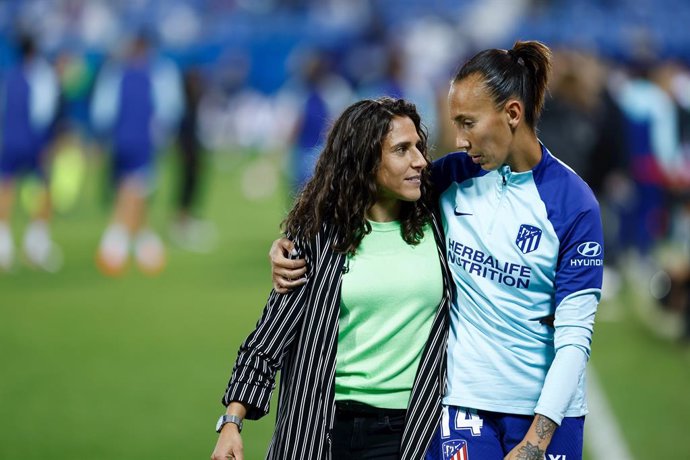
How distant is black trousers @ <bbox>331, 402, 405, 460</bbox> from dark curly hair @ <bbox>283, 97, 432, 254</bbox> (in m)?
0.54

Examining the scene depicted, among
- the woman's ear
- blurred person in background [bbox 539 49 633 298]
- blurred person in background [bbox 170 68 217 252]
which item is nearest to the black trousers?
the woman's ear

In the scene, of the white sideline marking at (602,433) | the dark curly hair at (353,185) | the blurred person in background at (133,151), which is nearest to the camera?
the dark curly hair at (353,185)

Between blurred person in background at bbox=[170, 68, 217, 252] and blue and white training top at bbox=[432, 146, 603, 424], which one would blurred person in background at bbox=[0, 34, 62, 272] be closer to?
blurred person in background at bbox=[170, 68, 217, 252]

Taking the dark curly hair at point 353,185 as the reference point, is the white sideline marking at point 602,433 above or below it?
below

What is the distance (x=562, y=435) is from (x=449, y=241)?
75 cm

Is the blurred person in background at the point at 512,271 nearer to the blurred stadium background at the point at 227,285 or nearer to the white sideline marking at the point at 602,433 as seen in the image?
the blurred stadium background at the point at 227,285

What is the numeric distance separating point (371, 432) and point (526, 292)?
694mm

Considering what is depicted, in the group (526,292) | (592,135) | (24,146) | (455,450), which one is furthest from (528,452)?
(24,146)

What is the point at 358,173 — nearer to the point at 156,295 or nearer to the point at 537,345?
the point at 537,345

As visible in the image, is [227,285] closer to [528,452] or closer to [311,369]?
[311,369]

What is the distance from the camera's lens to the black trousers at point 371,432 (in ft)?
12.3

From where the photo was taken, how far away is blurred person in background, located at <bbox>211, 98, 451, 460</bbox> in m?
3.71

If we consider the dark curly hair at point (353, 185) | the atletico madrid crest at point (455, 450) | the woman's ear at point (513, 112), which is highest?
the woman's ear at point (513, 112)

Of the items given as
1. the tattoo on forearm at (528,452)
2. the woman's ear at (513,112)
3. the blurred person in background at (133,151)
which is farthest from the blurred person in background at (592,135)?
the tattoo on forearm at (528,452)
